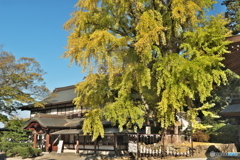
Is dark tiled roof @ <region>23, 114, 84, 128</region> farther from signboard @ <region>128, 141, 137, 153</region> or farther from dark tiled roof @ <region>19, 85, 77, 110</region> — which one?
signboard @ <region>128, 141, 137, 153</region>

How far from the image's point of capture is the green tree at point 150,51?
43.3 feet

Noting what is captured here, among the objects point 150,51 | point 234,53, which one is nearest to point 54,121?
point 150,51

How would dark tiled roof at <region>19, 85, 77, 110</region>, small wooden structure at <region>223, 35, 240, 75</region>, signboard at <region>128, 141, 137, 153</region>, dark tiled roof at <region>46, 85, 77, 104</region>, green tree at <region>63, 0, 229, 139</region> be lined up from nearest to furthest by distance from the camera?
small wooden structure at <region>223, 35, 240, 75</region>, green tree at <region>63, 0, 229, 139</region>, signboard at <region>128, 141, 137, 153</region>, dark tiled roof at <region>19, 85, 77, 110</region>, dark tiled roof at <region>46, 85, 77, 104</region>

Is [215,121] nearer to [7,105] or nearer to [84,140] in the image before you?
[84,140]

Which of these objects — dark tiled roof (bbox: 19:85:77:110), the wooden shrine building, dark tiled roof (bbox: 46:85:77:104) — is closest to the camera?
the wooden shrine building

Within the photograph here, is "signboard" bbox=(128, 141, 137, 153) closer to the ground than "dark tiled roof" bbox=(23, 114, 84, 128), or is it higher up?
closer to the ground

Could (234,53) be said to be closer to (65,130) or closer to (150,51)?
(150,51)

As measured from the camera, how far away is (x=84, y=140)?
25203mm

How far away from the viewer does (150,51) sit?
13.6m

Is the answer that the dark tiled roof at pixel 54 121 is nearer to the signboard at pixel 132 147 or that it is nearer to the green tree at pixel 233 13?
the signboard at pixel 132 147

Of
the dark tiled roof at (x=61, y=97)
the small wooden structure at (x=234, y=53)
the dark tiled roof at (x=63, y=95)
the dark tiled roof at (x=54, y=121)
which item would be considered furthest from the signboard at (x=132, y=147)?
the dark tiled roof at (x=63, y=95)

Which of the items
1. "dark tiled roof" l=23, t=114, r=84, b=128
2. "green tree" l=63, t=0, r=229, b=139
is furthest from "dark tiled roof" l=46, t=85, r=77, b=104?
"green tree" l=63, t=0, r=229, b=139

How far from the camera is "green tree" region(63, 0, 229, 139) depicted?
13.2 meters

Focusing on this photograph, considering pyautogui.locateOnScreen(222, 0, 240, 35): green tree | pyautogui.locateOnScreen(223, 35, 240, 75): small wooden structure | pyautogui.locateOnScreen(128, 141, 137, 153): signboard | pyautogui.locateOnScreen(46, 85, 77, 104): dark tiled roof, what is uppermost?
pyautogui.locateOnScreen(222, 0, 240, 35): green tree
